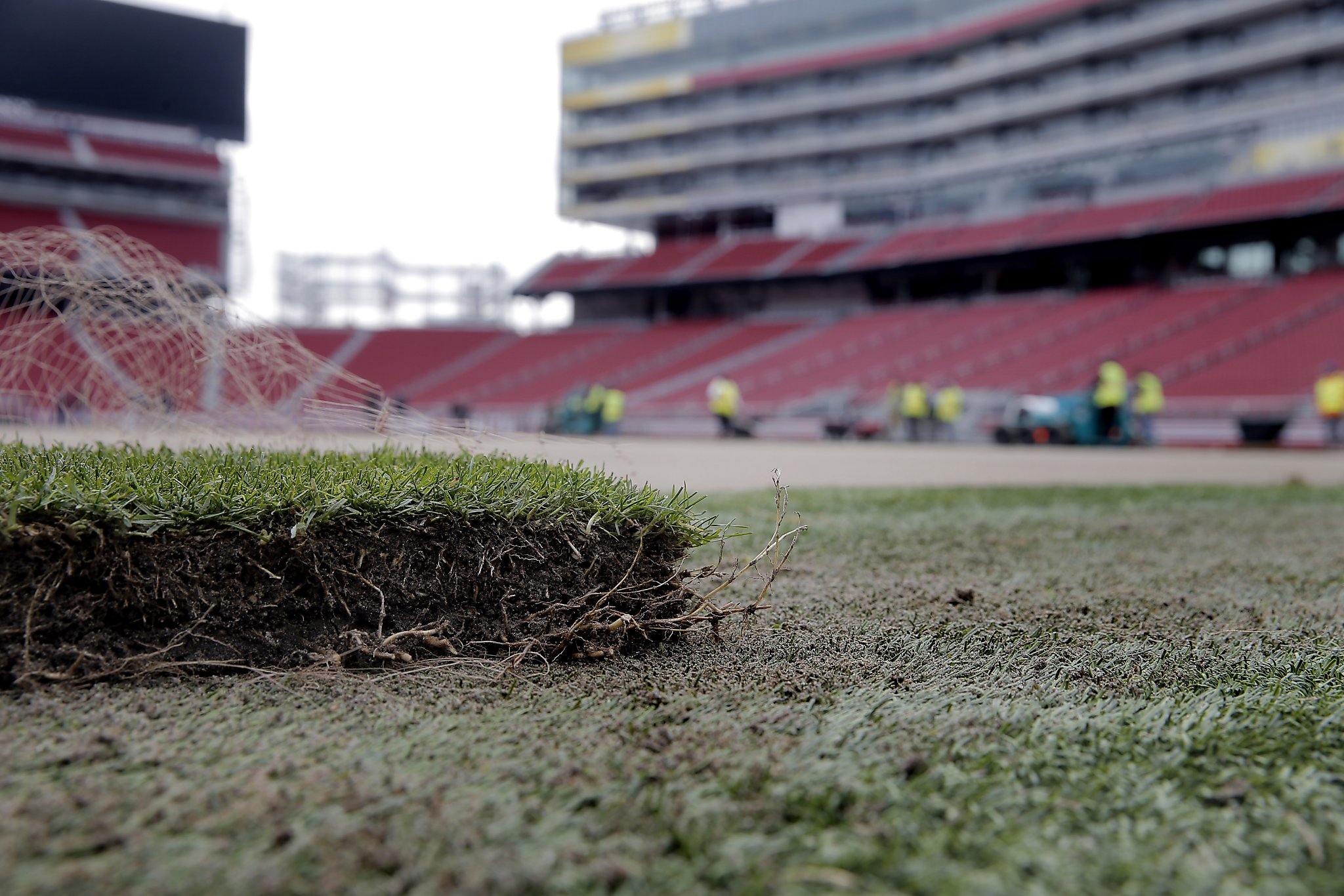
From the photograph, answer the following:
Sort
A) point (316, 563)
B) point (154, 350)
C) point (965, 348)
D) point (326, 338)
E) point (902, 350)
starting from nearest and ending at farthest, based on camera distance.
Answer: point (316, 563)
point (154, 350)
point (965, 348)
point (902, 350)
point (326, 338)

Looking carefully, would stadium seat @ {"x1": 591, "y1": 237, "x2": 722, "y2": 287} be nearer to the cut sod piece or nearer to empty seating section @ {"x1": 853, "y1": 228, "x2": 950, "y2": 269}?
empty seating section @ {"x1": 853, "y1": 228, "x2": 950, "y2": 269}

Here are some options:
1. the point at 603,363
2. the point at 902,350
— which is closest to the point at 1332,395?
the point at 902,350

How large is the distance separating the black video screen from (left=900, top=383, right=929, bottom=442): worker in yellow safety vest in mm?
17542

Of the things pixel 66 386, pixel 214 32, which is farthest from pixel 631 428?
pixel 66 386

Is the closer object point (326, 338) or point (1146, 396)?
point (1146, 396)

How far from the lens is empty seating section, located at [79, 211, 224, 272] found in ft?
125

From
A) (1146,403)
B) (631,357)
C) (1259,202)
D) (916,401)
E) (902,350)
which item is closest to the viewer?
(1146,403)

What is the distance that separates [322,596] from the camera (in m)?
2.00

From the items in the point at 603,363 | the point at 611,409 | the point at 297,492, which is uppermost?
the point at 603,363

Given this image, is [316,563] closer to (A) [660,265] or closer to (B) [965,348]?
(B) [965,348]

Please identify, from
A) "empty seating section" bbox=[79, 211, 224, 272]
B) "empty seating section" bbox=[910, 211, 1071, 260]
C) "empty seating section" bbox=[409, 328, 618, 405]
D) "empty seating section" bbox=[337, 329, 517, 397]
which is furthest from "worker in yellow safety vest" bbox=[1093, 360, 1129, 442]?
"empty seating section" bbox=[79, 211, 224, 272]

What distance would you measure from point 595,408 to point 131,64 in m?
17.8

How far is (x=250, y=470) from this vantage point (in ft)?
7.58

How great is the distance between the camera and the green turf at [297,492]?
71.6 inches
